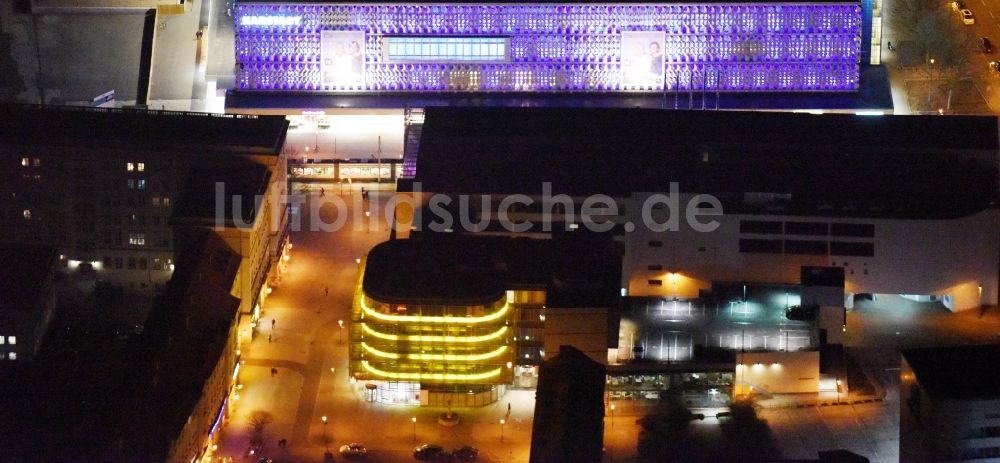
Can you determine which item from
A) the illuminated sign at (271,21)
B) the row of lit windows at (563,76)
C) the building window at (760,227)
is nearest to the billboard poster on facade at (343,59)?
the row of lit windows at (563,76)

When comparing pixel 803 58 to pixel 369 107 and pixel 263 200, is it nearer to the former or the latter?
pixel 369 107

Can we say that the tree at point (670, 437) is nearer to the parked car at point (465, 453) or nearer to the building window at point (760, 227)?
the parked car at point (465, 453)

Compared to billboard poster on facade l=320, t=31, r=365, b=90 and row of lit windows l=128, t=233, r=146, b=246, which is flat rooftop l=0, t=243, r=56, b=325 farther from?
billboard poster on facade l=320, t=31, r=365, b=90

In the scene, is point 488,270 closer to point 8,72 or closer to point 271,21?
point 271,21

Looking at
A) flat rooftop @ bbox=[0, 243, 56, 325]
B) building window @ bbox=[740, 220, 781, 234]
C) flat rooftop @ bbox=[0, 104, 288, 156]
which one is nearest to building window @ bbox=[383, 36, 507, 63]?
flat rooftop @ bbox=[0, 104, 288, 156]

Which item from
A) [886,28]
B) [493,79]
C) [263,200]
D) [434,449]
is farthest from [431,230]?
[886,28]

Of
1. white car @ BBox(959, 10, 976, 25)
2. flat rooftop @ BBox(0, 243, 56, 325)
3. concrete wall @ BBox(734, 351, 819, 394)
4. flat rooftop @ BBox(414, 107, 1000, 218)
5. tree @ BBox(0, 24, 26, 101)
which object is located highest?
white car @ BBox(959, 10, 976, 25)

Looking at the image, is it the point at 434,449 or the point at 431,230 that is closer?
the point at 434,449
